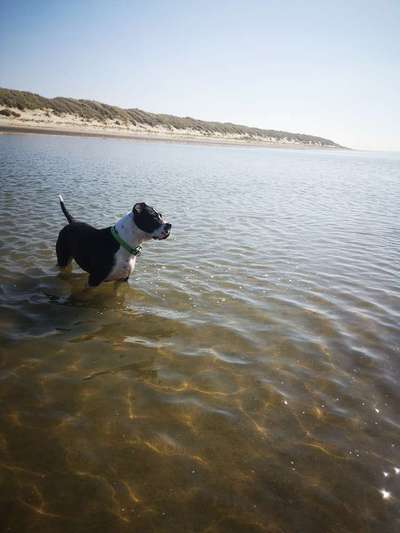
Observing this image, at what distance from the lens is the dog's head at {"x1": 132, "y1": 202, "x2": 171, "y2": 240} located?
5786 mm

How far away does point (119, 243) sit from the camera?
5926 millimetres

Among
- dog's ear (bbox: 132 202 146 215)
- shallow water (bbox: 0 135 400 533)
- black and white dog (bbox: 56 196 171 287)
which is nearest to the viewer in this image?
shallow water (bbox: 0 135 400 533)

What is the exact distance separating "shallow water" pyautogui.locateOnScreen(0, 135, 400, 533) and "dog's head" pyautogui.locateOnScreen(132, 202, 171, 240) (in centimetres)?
104

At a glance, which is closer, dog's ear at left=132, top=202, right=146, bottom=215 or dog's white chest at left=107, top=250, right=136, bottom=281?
dog's ear at left=132, top=202, right=146, bottom=215

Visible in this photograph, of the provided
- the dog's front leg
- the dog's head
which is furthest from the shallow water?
the dog's head

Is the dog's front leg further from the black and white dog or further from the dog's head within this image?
the dog's head

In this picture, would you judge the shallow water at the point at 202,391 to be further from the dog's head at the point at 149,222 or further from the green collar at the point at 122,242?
the dog's head at the point at 149,222

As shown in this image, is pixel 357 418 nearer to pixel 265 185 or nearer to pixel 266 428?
pixel 266 428

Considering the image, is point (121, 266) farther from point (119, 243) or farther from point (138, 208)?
point (138, 208)

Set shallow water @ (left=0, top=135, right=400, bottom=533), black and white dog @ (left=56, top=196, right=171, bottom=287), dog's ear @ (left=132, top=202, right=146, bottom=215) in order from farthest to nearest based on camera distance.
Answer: black and white dog @ (left=56, top=196, right=171, bottom=287)
dog's ear @ (left=132, top=202, right=146, bottom=215)
shallow water @ (left=0, top=135, right=400, bottom=533)

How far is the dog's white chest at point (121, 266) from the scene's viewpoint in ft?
19.3

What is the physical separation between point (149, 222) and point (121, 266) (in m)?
0.89

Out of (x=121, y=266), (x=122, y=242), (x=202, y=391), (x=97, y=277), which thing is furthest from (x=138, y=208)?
(x=202, y=391)

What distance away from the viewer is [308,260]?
7.99m
